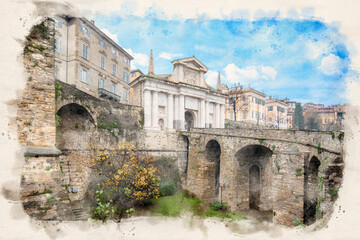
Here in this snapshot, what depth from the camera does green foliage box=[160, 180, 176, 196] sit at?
16.0 m

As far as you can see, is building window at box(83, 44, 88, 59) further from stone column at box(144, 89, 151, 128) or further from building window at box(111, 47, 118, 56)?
stone column at box(144, 89, 151, 128)

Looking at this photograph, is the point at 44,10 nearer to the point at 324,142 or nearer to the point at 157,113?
the point at 324,142

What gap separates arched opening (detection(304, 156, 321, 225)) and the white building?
1328 centimetres

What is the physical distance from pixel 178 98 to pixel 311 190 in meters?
15.5

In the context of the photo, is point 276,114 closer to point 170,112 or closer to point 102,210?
point 170,112

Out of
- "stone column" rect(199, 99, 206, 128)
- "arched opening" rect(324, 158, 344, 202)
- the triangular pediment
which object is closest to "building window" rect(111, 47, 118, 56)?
the triangular pediment

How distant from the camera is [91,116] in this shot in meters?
15.0

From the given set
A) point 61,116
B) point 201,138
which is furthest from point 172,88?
point 61,116

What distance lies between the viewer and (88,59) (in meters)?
20.2

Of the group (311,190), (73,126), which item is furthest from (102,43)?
(311,190)

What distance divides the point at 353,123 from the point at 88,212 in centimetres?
1418

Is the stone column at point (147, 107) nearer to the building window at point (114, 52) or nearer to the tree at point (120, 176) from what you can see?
the tree at point (120, 176)

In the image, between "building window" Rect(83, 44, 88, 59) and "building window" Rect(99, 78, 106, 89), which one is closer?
"building window" Rect(83, 44, 88, 59)

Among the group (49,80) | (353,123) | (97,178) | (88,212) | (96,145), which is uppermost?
(49,80)
